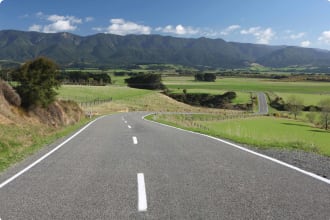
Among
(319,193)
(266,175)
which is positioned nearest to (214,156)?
(266,175)

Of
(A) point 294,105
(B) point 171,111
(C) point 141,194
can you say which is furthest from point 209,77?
(C) point 141,194

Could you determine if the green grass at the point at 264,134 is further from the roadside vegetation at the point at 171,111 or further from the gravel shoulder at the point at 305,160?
the gravel shoulder at the point at 305,160

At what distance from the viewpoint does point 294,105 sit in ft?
290

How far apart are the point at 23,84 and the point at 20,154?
2092cm

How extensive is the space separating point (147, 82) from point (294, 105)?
58502 mm

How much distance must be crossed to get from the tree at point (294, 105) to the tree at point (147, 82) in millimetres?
48977

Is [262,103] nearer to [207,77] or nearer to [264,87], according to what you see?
[264,87]

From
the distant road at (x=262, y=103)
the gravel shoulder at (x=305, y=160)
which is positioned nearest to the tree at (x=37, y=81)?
the gravel shoulder at (x=305, y=160)

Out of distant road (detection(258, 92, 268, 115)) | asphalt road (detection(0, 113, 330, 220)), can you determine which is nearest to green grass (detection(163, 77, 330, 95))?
distant road (detection(258, 92, 268, 115))

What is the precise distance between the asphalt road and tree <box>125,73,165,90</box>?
11639cm

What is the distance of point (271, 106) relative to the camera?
96125mm

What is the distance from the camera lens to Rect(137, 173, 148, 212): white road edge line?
17.7 ft

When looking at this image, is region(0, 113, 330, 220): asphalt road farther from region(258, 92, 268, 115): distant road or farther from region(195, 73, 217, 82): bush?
region(195, 73, 217, 82): bush

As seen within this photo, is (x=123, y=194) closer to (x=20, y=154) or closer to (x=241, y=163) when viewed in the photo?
(x=241, y=163)
